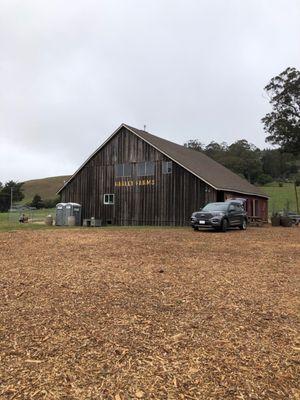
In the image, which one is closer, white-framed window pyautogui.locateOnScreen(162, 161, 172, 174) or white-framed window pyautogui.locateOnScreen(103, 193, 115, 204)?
white-framed window pyautogui.locateOnScreen(162, 161, 172, 174)

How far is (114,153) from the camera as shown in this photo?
112 feet

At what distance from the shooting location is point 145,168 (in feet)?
107

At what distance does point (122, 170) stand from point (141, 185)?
6.94 ft

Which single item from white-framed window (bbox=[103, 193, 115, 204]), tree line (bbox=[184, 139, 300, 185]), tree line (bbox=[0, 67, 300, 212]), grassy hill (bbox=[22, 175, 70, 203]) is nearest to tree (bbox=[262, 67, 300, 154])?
tree line (bbox=[0, 67, 300, 212])

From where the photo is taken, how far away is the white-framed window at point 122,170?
33312 millimetres

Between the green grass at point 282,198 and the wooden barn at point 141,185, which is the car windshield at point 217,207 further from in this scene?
the green grass at point 282,198

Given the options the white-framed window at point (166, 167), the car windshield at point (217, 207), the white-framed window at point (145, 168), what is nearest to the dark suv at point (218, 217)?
the car windshield at point (217, 207)

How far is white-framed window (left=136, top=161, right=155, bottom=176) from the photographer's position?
3209cm

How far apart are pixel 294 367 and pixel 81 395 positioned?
2.25 meters

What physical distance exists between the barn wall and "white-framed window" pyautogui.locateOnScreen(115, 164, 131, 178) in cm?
29

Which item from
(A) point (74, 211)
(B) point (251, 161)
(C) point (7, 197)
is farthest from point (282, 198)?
(C) point (7, 197)

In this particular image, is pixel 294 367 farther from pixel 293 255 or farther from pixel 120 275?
pixel 293 255

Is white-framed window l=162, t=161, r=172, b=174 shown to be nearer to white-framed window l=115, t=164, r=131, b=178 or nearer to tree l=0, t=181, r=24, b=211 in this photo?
white-framed window l=115, t=164, r=131, b=178

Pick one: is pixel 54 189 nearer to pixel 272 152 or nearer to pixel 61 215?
pixel 272 152
